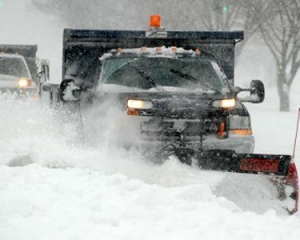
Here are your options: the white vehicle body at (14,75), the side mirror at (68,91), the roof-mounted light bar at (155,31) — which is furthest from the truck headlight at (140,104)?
the white vehicle body at (14,75)

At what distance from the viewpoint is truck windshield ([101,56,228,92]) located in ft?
21.1

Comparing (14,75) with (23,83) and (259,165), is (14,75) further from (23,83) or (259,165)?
(259,165)

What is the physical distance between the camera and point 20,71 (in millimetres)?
13719

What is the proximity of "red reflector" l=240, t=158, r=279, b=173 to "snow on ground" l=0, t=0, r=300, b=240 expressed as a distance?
0.81ft

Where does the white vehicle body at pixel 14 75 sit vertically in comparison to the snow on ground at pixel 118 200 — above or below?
above

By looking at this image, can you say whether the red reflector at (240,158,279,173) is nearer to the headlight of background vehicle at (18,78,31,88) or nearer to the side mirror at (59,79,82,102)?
the side mirror at (59,79,82,102)

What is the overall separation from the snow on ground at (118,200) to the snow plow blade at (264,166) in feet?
0.45

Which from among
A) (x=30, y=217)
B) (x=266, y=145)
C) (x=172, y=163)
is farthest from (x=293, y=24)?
(x=30, y=217)

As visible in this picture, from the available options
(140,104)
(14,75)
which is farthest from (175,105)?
(14,75)

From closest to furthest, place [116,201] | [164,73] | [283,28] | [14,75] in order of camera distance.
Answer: [116,201] < [164,73] < [14,75] < [283,28]

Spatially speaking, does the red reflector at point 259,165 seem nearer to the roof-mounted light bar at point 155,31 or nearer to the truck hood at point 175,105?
the truck hood at point 175,105

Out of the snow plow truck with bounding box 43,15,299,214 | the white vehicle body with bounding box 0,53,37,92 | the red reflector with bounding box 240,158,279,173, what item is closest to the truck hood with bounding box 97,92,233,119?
the snow plow truck with bounding box 43,15,299,214

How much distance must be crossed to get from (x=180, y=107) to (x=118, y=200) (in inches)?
51.5

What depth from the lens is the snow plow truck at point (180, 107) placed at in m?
5.12
